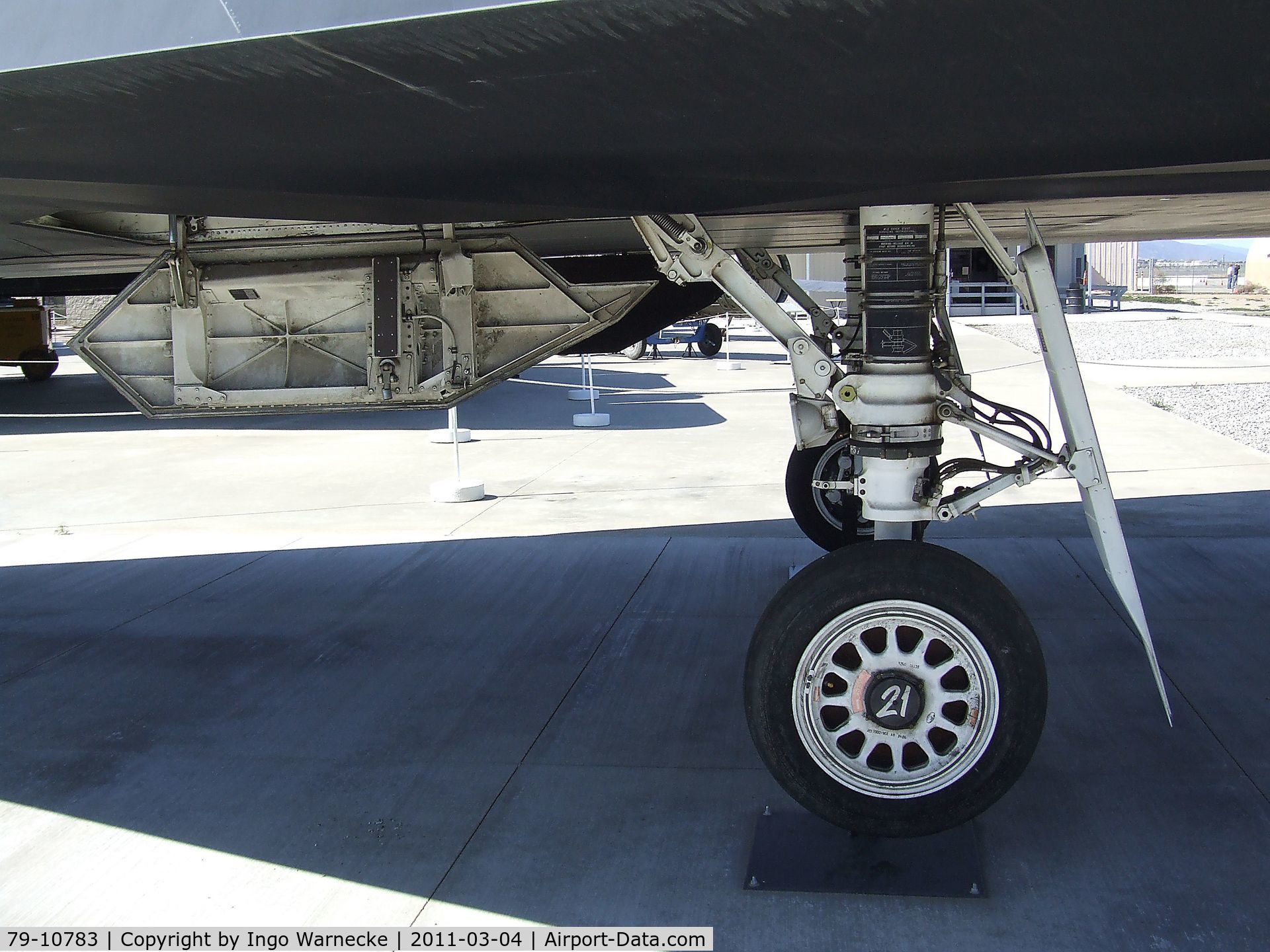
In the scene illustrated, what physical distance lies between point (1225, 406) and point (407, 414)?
Answer: 36.5ft

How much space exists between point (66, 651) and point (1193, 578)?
5954 mm

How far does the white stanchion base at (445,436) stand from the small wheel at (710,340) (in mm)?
13021

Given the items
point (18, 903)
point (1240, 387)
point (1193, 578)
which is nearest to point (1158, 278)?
point (1240, 387)

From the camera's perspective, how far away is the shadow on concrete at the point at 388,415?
47.2 ft

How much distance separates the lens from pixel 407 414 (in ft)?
54.1

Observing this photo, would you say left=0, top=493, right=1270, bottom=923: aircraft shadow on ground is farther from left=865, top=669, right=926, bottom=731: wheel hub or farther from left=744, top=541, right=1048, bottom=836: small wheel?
left=865, top=669, right=926, bottom=731: wheel hub

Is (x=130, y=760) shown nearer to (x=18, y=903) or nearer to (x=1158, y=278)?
(x=18, y=903)

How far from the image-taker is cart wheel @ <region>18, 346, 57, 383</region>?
19.2 m

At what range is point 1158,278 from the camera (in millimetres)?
77250

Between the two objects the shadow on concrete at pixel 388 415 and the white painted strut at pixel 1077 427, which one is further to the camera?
the shadow on concrete at pixel 388 415

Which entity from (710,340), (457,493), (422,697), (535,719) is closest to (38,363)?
(710,340)
